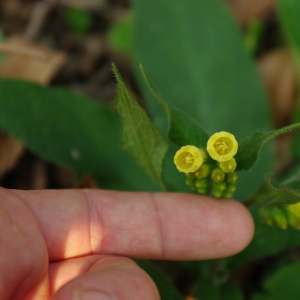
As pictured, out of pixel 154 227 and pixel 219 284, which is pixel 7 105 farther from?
pixel 219 284

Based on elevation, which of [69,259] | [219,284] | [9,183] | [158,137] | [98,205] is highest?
[158,137]

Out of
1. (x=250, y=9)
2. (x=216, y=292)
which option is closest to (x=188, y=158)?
(x=216, y=292)

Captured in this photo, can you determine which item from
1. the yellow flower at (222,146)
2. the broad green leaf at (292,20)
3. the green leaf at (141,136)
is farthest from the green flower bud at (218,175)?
the broad green leaf at (292,20)

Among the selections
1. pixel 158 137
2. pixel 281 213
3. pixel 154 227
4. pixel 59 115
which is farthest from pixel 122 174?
pixel 281 213

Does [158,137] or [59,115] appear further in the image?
[59,115]

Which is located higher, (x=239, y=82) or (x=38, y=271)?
(x=239, y=82)

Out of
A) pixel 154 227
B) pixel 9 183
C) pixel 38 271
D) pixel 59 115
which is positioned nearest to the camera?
pixel 38 271

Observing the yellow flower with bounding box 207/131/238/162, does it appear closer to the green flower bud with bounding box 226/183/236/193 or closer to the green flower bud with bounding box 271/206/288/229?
the green flower bud with bounding box 226/183/236/193
